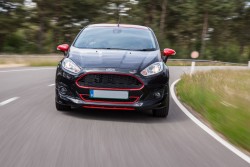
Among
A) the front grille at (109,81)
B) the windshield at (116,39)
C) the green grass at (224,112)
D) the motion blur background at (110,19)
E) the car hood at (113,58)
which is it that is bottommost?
the motion blur background at (110,19)

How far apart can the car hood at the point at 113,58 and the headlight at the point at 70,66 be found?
55 millimetres

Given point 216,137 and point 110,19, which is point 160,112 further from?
point 110,19

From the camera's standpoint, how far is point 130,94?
6.80 metres

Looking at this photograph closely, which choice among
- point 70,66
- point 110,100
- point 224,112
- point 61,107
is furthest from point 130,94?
point 224,112

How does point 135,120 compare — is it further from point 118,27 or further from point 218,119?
point 118,27

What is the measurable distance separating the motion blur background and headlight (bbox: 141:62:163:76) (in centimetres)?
4255

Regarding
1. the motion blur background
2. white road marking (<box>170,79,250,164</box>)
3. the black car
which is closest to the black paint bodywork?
the black car

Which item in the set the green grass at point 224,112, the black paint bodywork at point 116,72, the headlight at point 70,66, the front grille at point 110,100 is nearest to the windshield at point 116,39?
the black paint bodywork at point 116,72

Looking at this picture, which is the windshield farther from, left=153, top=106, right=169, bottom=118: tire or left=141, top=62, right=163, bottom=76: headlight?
left=153, top=106, right=169, bottom=118: tire

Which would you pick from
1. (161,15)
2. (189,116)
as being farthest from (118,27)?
(161,15)

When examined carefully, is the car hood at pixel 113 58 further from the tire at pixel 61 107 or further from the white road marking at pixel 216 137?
the white road marking at pixel 216 137

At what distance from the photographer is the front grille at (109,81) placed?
6758 mm

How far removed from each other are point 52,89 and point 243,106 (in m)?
4.77

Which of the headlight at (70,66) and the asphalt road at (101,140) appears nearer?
the asphalt road at (101,140)
